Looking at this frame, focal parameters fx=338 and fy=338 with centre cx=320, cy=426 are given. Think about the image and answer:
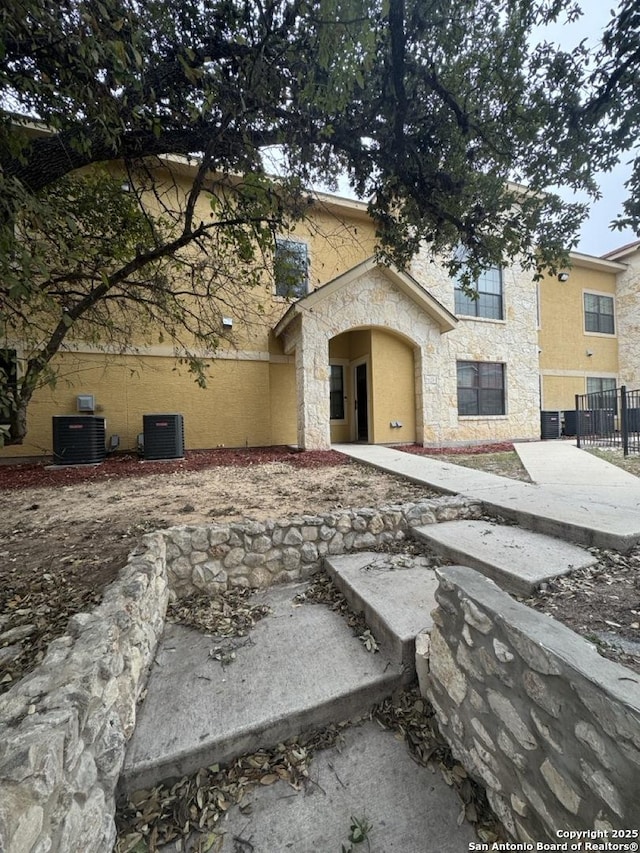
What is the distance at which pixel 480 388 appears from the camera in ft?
36.6

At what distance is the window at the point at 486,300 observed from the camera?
11.3 m

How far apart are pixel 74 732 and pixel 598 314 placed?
19689mm

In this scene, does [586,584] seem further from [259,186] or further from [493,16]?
[493,16]

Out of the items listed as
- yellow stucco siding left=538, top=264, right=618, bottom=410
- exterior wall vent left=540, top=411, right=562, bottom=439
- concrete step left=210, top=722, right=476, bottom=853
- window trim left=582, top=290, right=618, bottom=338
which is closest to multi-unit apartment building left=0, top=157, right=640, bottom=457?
exterior wall vent left=540, top=411, right=562, bottom=439

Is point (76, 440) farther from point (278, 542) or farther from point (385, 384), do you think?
point (385, 384)

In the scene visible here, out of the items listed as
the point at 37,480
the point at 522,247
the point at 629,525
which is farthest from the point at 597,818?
the point at 37,480

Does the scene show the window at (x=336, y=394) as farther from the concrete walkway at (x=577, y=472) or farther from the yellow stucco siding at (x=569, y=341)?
the yellow stucco siding at (x=569, y=341)

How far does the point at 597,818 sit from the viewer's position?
3.77ft

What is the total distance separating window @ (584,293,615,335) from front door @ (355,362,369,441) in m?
11.0

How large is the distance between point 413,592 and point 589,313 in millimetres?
17222

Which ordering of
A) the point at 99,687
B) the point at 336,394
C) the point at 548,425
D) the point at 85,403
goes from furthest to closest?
the point at 548,425, the point at 336,394, the point at 85,403, the point at 99,687

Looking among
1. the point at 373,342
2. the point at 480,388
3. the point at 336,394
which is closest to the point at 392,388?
the point at 373,342

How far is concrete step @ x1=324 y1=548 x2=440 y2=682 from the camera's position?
2238mm

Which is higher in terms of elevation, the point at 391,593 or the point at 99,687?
the point at 99,687
